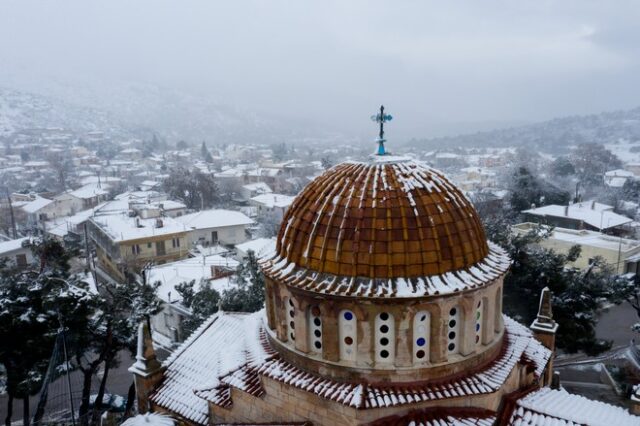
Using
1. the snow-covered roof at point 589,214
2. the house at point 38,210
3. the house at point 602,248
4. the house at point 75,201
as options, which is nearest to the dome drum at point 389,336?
the house at point 602,248

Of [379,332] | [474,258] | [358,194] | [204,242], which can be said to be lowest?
[204,242]

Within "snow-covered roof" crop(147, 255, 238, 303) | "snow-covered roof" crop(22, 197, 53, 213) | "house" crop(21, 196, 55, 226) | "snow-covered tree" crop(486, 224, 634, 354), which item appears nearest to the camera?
"snow-covered tree" crop(486, 224, 634, 354)

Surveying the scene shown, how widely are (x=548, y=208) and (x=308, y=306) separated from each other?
48.1m

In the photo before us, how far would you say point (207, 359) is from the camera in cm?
1602

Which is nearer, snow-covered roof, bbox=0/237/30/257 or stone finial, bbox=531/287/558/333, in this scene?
stone finial, bbox=531/287/558/333

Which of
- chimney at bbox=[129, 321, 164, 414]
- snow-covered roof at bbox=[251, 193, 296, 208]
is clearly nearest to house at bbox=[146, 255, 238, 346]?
chimney at bbox=[129, 321, 164, 414]

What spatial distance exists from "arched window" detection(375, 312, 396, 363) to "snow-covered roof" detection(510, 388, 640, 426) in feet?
11.3

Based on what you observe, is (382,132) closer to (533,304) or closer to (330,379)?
(330,379)

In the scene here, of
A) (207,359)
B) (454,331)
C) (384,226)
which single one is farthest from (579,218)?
(384,226)

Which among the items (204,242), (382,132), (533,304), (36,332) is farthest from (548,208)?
(36,332)

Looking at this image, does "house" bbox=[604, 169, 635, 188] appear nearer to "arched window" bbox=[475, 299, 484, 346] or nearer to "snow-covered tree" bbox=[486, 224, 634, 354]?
"snow-covered tree" bbox=[486, 224, 634, 354]

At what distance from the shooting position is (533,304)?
2780 cm

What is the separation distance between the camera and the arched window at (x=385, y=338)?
11391 millimetres

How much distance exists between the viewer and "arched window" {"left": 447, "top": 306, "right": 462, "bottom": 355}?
466 inches
